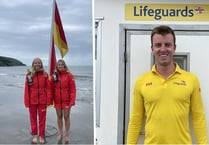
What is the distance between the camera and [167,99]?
1940mm

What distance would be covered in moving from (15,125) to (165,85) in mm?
3690

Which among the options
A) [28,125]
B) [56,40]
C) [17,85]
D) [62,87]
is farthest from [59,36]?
[17,85]

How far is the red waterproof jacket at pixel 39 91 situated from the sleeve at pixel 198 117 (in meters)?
2.07

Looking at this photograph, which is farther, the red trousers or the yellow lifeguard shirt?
the red trousers

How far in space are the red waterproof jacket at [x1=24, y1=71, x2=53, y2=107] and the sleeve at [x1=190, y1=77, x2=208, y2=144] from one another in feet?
6.80

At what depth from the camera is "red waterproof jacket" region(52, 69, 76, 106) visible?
11.8ft

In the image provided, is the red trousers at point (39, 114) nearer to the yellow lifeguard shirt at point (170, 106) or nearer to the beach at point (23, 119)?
the beach at point (23, 119)

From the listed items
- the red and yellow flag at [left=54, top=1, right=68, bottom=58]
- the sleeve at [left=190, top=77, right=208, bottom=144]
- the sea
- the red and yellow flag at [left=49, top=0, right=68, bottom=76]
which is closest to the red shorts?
the red and yellow flag at [left=49, top=0, right=68, bottom=76]

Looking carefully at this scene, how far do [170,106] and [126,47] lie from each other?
0.55 meters

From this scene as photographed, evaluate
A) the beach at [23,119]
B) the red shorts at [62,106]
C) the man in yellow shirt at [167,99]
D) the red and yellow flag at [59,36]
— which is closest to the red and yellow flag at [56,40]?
the red and yellow flag at [59,36]

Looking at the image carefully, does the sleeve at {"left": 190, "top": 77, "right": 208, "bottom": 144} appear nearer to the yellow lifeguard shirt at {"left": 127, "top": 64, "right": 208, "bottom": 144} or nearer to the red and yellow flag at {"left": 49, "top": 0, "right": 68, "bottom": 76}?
the yellow lifeguard shirt at {"left": 127, "top": 64, "right": 208, "bottom": 144}

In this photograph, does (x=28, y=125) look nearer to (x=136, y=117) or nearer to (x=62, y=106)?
(x=62, y=106)

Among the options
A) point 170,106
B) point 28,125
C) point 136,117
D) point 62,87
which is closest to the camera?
point 170,106

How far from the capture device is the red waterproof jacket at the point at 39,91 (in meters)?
3.69
